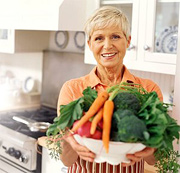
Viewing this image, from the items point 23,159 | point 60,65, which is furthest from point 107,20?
point 60,65

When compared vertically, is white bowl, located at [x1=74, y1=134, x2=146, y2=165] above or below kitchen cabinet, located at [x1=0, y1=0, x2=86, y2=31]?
below

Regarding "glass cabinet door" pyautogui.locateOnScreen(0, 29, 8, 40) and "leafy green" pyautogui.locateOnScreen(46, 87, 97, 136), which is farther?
"glass cabinet door" pyautogui.locateOnScreen(0, 29, 8, 40)

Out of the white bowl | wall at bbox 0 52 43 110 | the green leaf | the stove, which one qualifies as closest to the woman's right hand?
the white bowl

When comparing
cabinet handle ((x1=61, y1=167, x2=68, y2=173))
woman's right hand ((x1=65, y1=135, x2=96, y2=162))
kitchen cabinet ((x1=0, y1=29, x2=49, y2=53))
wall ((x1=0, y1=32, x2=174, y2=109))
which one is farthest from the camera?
kitchen cabinet ((x1=0, y1=29, x2=49, y2=53))

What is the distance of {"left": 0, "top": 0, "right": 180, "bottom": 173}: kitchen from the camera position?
2.20m

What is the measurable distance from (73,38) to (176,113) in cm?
181

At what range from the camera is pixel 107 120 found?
119 cm

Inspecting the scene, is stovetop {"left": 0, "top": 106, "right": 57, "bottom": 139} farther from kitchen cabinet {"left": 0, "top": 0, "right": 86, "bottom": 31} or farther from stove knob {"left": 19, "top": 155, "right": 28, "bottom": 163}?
kitchen cabinet {"left": 0, "top": 0, "right": 86, "bottom": 31}

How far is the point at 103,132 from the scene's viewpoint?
118 cm

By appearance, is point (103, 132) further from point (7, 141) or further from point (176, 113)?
point (7, 141)

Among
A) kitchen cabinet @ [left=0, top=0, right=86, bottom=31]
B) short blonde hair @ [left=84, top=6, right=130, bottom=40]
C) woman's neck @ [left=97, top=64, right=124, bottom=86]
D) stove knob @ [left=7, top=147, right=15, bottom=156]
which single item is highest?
kitchen cabinet @ [left=0, top=0, right=86, bottom=31]

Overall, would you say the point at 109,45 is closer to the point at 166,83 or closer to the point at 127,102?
the point at 127,102

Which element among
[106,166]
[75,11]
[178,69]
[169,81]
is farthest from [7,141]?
[178,69]

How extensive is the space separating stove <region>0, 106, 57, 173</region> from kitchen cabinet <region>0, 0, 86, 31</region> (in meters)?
0.73
